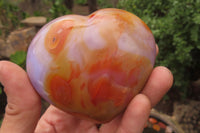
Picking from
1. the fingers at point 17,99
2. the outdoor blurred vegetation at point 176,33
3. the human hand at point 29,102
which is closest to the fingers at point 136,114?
the human hand at point 29,102

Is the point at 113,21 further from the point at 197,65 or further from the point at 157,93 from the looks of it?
the point at 197,65

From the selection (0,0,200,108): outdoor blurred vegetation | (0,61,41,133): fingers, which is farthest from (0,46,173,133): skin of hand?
(0,0,200,108): outdoor blurred vegetation

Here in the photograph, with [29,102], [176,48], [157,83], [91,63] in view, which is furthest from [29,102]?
[176,48]

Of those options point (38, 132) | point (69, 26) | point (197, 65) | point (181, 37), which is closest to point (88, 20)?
point (69, 26)

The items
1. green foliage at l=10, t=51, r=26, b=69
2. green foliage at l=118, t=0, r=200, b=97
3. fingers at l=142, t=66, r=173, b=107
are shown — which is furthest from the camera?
green foliage at l=10, t=51, r=26, b=69

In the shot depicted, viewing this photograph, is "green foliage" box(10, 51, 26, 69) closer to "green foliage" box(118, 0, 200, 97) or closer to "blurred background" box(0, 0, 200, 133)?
"blurred background" box(0, 0, 200, 133)

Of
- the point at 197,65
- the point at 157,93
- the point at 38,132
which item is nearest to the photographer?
the point at 157,93

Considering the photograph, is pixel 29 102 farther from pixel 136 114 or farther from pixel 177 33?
pixel 177 33
